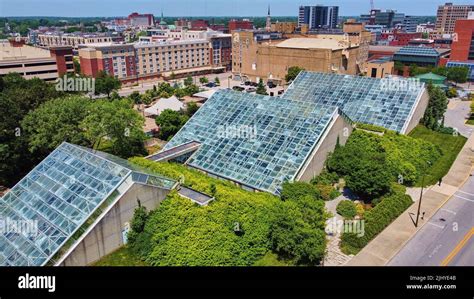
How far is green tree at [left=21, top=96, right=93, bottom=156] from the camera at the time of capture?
3950cm

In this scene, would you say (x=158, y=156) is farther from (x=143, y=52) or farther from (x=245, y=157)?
(x=143, y=52)

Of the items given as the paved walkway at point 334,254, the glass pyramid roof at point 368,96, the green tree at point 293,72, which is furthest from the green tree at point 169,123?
the green tree at point 293,72

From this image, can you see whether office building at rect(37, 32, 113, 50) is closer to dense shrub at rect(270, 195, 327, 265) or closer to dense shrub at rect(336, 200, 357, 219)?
dense shrub at rect(336, 200, 357, 219)

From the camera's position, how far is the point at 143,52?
111 metres

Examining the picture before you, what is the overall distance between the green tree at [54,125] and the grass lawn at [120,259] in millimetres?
17607

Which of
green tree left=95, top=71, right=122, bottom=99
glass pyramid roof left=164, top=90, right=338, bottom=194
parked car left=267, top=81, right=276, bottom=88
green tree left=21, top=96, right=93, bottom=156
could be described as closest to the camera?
glass pyramid roof left=164, top=90, right=338, bottom=194

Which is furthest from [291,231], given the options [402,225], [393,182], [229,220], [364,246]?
[393,182]

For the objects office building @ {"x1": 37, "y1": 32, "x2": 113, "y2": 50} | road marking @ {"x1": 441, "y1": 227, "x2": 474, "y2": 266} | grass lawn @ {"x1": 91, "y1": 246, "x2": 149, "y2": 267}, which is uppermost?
office building @ {"x1": 37, "y1": 32, "x2": 113, "y2": 50}

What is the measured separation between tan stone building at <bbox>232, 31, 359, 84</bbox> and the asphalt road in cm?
6375

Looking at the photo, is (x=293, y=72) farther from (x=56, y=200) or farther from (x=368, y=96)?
(x=56, y=200)

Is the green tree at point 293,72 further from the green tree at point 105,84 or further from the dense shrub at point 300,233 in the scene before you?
the dense shrub at point 300,233

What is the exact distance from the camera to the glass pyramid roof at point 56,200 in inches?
1003

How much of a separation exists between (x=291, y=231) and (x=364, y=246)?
7.59 metres

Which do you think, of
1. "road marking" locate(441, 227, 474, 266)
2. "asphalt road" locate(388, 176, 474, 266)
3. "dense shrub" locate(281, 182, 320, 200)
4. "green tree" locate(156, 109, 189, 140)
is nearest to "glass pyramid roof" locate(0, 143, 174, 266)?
"dense shrub" locate(281, 182, 320, 200)
